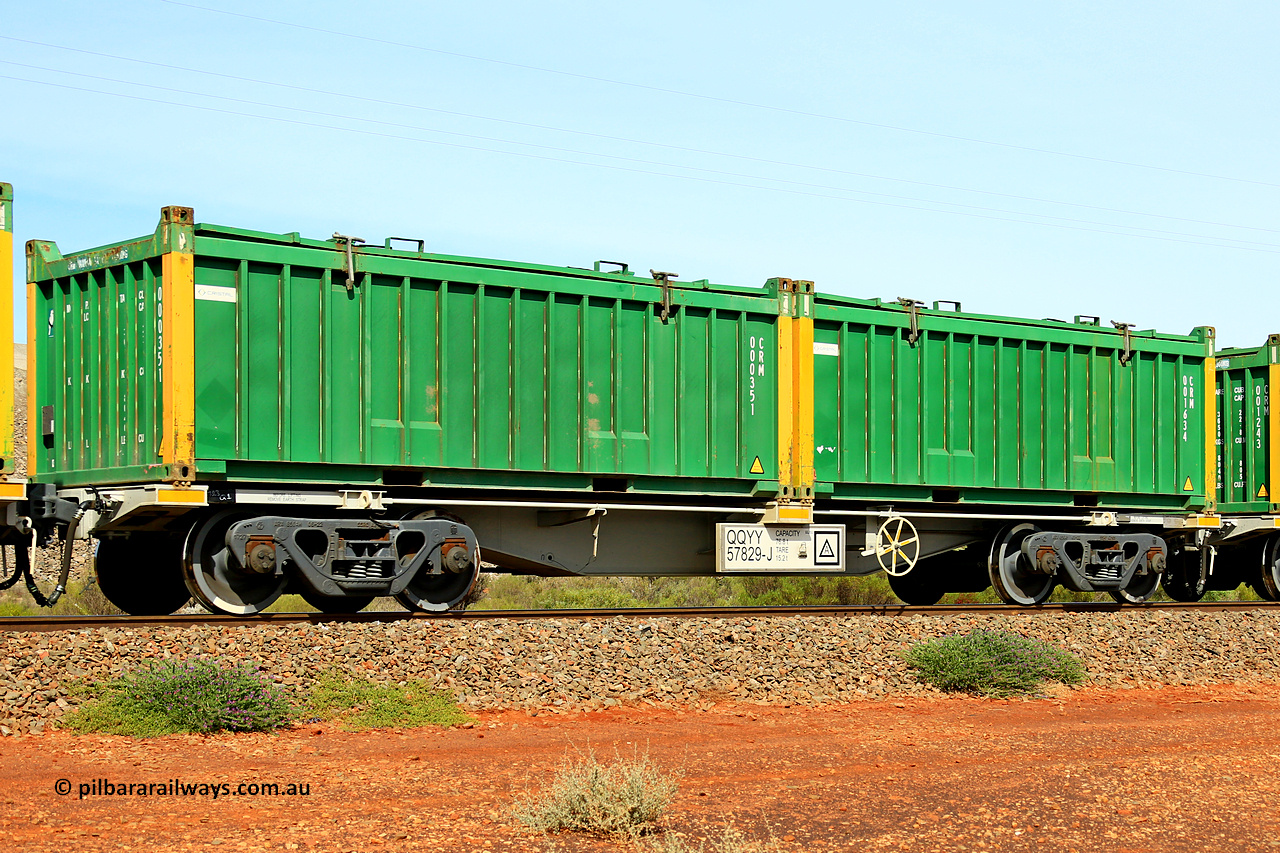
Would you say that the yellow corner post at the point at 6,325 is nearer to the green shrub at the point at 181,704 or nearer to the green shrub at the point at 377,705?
the green shrub at the point at 181,704

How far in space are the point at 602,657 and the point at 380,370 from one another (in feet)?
11.9

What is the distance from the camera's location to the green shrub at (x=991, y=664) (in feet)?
37.4

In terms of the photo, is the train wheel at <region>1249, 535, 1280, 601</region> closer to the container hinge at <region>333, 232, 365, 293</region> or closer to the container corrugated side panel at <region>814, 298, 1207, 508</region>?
the container corrugated side panel at <region>814, 298, 1207, 508</region>

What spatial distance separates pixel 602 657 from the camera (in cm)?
1096

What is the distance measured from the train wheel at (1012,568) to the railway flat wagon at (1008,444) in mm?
25

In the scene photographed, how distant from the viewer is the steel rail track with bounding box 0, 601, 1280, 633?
36.3 ft

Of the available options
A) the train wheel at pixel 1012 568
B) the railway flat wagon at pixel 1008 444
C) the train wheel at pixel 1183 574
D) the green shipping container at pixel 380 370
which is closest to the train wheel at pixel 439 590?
the green shipping container at pixel 380 370

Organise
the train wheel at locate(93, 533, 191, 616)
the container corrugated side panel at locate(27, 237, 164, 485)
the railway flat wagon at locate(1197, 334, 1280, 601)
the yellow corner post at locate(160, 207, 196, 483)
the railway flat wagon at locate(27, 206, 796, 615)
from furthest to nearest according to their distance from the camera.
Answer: the railway flat wagon at locate(1197, 334, 1280, 601), the train wheel at locate(93, 533, 191, 616), the container corrugated side panel at locate(27, 237, 164, 485), the railway flat wagon at locate(27, 206, 796, 615), the yellow corner post at locate(160, 207, 196, 483)

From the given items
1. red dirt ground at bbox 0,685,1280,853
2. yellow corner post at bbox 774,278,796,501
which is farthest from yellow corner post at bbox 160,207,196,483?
yellow corner post at bbox 774,278,796,501

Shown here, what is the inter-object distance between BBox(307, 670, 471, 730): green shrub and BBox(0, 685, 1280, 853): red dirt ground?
0.56 feet

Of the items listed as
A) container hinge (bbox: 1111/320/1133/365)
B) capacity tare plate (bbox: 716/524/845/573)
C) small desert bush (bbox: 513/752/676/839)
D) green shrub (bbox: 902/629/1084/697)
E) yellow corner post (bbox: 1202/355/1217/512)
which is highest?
container hinge (bbox: 1111/320/1133/365)

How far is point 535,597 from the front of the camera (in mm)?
21672

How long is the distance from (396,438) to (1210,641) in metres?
8.94

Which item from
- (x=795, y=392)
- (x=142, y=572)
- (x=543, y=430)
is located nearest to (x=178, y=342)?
(x=142, y=572)
